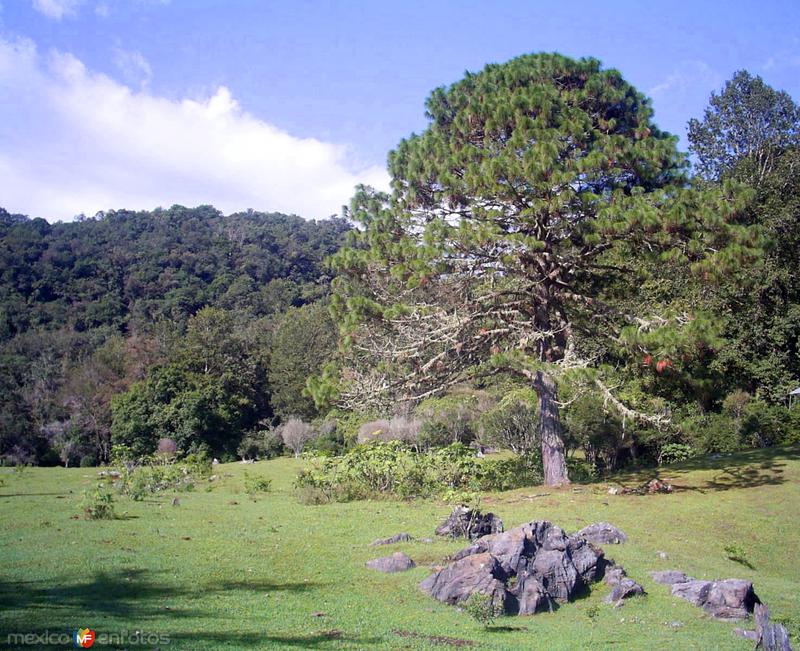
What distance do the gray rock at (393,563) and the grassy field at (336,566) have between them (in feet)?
0.44

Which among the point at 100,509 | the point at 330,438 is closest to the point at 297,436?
the point at 330,438

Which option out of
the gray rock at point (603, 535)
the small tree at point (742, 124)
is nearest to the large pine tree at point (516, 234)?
the gray rock at point (603, 535)

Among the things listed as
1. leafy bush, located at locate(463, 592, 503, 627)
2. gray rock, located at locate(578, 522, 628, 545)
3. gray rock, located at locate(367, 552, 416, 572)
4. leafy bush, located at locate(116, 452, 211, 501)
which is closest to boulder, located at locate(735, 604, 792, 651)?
leafy bush, located at locate(463, 592, 503, 627)

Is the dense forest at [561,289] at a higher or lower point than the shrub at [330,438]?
higher

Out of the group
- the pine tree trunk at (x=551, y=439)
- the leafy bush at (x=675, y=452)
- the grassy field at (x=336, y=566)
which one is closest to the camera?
the grassy field at (x=336, y=566)

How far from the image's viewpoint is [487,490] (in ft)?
52.1

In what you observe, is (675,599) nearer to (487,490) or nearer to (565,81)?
(487,490)

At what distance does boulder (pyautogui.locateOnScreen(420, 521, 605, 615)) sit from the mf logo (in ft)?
11.1

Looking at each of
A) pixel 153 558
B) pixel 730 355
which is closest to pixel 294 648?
pixel 153 558

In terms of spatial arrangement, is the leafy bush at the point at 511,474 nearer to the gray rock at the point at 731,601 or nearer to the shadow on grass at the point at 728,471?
the shadow on grass at the point at 728,471

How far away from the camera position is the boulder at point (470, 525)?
9648 mm

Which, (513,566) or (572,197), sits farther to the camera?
(572,197)

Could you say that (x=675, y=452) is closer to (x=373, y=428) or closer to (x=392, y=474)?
(x=392, y=474)

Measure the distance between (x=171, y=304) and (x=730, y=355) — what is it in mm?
53592
